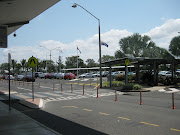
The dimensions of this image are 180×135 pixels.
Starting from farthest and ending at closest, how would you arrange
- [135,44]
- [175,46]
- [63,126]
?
[135,44] → [175,46] → [63,126]

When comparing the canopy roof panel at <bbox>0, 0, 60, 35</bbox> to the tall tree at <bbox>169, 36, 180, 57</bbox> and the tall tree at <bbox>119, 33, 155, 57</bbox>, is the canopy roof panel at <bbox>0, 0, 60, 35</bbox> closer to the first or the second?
the tall tree at <bbox>169, 36, 180, 57</bbox>

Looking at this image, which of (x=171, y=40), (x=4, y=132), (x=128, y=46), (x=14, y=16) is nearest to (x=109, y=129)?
(x=4, y=132)

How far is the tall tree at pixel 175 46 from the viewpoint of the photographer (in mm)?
24530

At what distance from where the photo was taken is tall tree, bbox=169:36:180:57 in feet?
80.5

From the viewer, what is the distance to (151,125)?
706 cm

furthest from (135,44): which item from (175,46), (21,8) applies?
(21,8)

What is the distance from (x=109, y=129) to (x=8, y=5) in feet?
30.8

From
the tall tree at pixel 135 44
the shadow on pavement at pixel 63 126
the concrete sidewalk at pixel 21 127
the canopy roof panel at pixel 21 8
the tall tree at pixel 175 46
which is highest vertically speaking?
the tall tree at pixel 135 44

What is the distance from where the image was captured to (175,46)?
24.7 metres

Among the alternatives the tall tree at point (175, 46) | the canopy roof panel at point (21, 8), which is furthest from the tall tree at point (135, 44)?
the canopy roof panel at point (21, 8)

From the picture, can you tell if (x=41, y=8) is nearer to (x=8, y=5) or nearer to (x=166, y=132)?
(x=8, y=5)

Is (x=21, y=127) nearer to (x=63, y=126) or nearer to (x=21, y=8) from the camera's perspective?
(x=63, y=126)

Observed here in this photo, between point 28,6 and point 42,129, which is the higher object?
point 28,6

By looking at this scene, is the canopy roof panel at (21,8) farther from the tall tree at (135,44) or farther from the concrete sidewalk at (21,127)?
the tall tree at (135,44)
